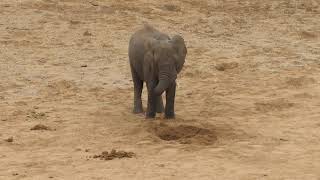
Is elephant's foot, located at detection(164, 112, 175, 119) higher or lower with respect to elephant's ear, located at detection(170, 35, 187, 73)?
lower

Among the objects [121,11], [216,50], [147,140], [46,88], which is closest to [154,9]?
[121,11]

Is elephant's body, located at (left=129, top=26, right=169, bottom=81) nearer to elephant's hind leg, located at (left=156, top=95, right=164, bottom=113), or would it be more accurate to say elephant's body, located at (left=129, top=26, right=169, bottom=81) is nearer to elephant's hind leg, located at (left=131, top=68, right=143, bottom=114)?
elephant's hind leg, located at (left=131, top=68, right=143, bottom=114)

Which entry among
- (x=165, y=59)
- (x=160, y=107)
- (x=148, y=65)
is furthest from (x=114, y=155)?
(x=160, y=107)

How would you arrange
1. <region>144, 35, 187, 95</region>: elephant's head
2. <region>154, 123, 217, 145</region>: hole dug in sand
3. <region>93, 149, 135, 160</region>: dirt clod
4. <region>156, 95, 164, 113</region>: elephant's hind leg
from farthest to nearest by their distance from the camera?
1. <region>156, 95, 164, 113</region>: elephant's hind leg
2. <region>144, 35, 187, 95</region>: elephant's head
3. <region>154, 123, 217, 145</region>: hole dug in sand
4. <region>93, 149, 135, 160</region>: dirt clod

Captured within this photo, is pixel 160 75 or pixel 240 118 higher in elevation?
pixel 160 75

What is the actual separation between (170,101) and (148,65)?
0.57 meters

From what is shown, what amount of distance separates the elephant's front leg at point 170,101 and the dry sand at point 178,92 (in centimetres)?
14

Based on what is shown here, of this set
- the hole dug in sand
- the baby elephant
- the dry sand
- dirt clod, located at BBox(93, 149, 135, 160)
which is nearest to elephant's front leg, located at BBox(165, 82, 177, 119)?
the baby elephant

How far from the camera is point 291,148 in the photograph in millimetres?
8312

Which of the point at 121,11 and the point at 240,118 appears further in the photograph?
the point at 121,11

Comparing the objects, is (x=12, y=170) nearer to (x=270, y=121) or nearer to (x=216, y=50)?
(x=270, y=121)

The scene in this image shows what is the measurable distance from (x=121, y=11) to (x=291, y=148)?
1003 cm

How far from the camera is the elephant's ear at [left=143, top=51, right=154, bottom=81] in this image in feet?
30.5

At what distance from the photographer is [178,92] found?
11.6 m
